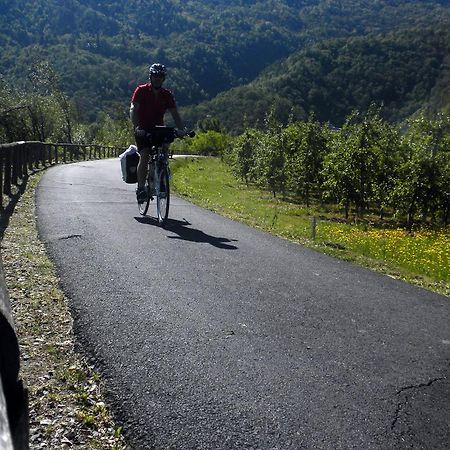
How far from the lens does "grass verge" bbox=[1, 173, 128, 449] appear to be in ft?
7.91

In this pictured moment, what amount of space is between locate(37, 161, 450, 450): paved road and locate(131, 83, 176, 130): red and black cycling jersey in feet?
7.48

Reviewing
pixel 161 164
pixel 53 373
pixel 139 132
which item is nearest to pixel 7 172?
pixel 139 132

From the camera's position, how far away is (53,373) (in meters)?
2.97

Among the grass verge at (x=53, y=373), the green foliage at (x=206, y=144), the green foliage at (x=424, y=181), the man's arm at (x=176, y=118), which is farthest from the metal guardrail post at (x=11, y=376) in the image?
the green foliage at (x=206, y=144)

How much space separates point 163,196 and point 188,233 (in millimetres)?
784

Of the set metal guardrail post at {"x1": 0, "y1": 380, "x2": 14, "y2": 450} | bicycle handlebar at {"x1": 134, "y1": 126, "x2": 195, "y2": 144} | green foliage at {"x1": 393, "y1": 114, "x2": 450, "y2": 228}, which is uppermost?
bicycle handlebar at {"x1": 134, "y1": 126, "x2": 195, "y2": 144}

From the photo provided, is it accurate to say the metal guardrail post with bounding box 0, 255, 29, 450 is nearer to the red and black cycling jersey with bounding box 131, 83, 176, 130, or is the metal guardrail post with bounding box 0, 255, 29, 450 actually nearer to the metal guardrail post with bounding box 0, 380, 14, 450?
the metal guardrail post with bounding box 0, 380, 14, 450

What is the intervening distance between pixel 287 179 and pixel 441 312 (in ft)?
100

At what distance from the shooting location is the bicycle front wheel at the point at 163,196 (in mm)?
7918

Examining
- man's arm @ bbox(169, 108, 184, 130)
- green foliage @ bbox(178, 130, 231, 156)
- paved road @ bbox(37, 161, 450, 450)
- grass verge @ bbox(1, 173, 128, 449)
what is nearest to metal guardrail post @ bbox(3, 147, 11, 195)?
man's arm @ bbox(169, 108, 184, 130)

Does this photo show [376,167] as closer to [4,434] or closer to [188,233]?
[188,233]

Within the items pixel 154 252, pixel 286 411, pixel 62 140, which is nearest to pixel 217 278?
pixel 154 252

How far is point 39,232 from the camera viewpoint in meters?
6.90

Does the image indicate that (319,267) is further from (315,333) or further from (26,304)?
(26,304)
